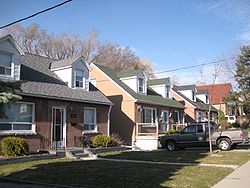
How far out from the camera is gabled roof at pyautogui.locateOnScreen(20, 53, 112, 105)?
784 inches

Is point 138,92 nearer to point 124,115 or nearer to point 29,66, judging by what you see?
point 124,115

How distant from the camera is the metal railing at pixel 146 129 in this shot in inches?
1126

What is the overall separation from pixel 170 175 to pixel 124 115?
57.3 feet

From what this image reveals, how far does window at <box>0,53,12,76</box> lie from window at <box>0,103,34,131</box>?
2.02 metres

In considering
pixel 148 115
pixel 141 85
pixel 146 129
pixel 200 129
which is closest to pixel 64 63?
pixel 146 129

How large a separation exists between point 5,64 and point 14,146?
16.3 feet

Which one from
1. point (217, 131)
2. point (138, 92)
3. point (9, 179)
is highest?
point (138, 92)

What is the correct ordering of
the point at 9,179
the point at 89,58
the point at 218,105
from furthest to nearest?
1. the point at 218,105
2. the point at 89,58
3. the point at 9,179

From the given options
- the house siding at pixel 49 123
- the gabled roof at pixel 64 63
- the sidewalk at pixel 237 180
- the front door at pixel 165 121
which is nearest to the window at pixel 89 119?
the house siding at pixel 49 123

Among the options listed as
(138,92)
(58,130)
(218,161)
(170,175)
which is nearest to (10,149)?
(58,130)

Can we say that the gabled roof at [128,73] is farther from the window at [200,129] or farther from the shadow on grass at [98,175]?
the shadow on grass at [98,175]

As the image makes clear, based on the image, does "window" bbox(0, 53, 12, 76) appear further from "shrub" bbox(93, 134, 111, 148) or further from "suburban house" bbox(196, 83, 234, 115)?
"suburban house" bbox(196, 83, 234, 115)

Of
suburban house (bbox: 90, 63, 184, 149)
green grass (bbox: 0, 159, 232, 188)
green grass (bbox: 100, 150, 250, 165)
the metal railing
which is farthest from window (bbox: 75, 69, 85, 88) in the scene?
green grass (bbox: 0, 159, 232, 188)

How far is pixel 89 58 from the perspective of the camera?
5462 centimetres
